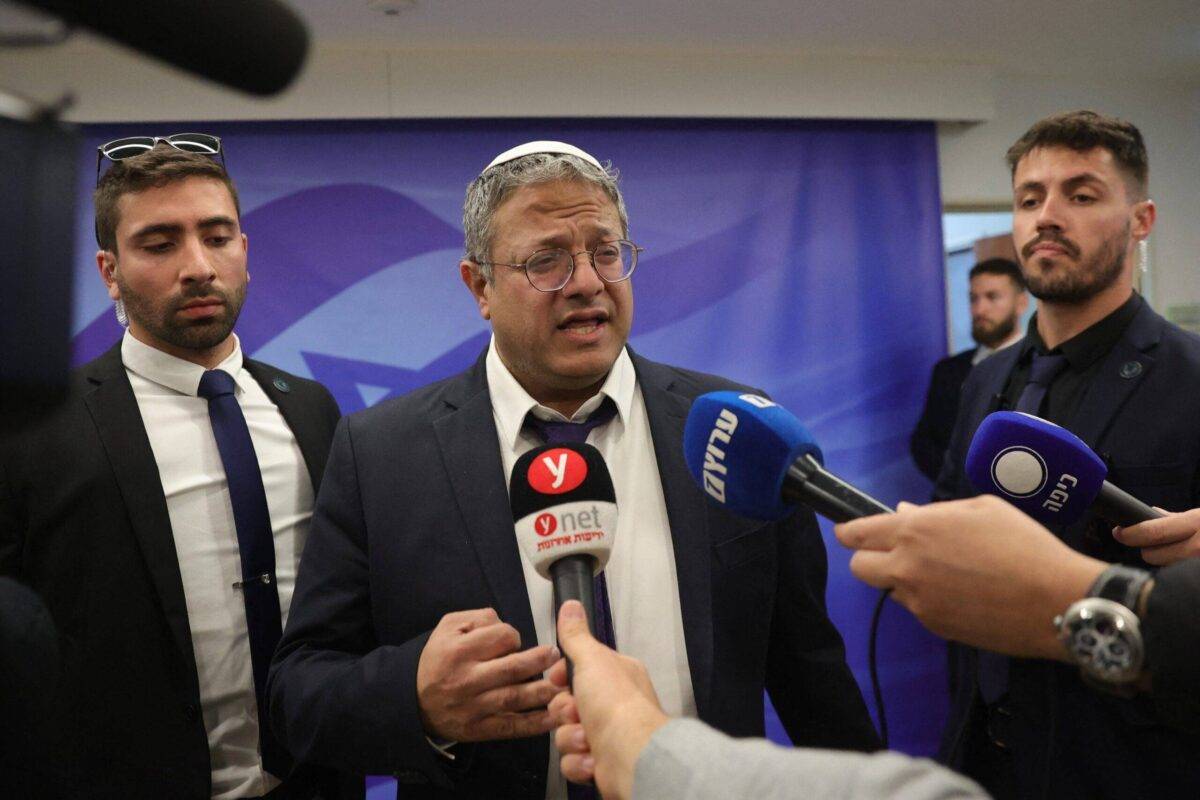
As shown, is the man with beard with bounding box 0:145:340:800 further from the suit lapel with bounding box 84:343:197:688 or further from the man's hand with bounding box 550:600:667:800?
the man's hand with bounding box 550:600:667:800

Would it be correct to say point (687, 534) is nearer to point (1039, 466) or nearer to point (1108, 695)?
point (1039, 466)

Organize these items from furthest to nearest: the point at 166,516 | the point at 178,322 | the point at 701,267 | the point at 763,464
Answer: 1. the point at 701,267
2. the point at 178,322
3. the point at 166,516
4. the point at 763,464

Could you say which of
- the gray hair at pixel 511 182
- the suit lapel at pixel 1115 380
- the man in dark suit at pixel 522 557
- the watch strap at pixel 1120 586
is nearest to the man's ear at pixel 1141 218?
the suit lapel at pixel 1115 380

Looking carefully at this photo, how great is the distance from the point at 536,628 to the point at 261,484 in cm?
75

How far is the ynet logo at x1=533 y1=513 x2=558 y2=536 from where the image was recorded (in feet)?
4.12

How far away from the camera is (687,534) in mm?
1696

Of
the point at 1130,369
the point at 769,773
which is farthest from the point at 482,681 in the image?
the point at 1130,369

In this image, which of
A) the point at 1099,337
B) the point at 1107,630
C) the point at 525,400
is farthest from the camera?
the point at 1099,337

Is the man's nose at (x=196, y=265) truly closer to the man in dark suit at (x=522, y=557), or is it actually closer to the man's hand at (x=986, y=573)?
the man in dark suit at (x=522, y=557)

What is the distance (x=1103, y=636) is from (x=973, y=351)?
394cm

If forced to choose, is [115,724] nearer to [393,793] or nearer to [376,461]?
[376,461]

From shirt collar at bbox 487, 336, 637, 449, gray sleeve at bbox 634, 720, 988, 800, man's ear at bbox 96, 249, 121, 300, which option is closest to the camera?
gray sleeve at bbox 634, 720, 988, 800

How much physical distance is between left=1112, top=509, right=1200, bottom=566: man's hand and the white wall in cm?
332

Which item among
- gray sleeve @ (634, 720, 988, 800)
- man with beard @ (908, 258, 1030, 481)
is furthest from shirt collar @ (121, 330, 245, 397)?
man with beard @ (908, 258, 1030, 481)
